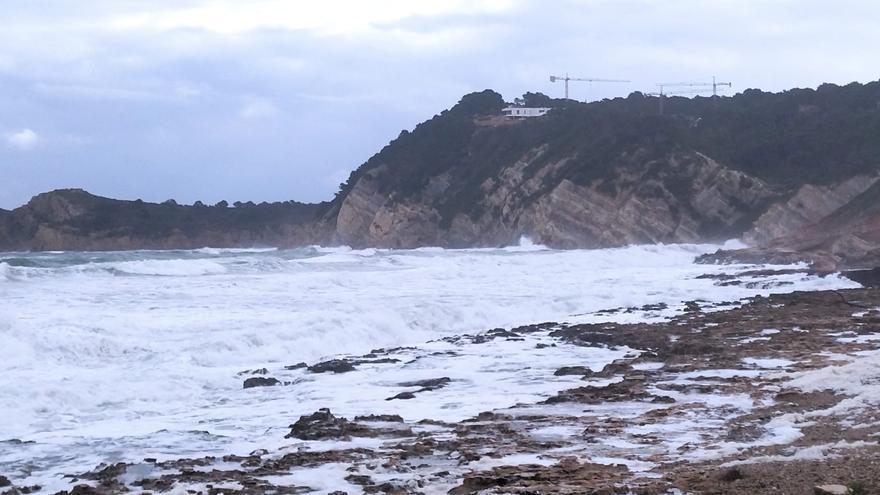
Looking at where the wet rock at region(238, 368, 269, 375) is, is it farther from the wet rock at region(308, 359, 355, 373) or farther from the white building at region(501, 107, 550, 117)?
the white building at region(501, 107, 550, 117)

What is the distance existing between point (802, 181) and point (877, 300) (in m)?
36.4

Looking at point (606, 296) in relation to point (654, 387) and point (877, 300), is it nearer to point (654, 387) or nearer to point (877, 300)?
point (877, 300)

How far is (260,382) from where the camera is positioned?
13.9 metres

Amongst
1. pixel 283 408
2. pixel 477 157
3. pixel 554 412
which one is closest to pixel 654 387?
pixel 554 412

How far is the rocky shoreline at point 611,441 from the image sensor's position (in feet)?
25.3

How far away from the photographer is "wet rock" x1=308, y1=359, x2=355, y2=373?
49.1 feet

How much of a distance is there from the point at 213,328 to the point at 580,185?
44432 mm

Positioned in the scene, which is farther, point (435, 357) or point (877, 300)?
point (877, 300)

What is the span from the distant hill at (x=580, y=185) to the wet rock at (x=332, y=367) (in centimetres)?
2686

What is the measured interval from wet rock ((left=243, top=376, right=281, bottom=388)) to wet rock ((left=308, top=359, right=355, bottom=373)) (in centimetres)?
106

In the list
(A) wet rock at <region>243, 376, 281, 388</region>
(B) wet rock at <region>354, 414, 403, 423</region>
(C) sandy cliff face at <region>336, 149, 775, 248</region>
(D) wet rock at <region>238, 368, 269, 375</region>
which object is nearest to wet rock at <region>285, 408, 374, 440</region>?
(B) wet rock at <region>354, 414, 403, 423</region>

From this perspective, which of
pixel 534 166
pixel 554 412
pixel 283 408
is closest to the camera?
pixel 554 412

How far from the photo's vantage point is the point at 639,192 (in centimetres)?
5966

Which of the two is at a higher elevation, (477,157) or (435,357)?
(477,157)
